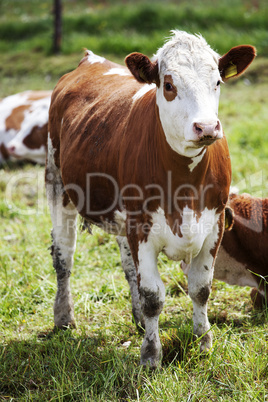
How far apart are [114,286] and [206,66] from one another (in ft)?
7.05

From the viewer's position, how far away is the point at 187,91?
8.54ft

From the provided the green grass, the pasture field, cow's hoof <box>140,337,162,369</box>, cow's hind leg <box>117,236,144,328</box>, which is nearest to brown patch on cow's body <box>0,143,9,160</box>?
the pasture field

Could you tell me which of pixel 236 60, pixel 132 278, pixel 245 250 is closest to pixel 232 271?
pixel 245 250

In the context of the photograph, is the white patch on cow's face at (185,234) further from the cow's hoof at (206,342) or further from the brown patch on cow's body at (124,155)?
the cow's hoof at (206,342)

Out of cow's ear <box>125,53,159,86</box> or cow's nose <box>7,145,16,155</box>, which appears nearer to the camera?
cow's ear <box>125,53,159,86</box>

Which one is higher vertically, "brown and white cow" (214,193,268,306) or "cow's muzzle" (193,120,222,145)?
"cow's muzzle" (193,120,222,145)

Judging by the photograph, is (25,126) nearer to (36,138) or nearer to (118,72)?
(36,138)

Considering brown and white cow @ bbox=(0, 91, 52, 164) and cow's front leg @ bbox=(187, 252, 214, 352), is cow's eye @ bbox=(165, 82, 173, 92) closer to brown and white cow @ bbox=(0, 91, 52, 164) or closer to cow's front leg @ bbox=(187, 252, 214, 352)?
cow's front leg @ bbox=(187, 252, 214, 352)

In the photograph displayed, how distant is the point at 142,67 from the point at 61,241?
171cm

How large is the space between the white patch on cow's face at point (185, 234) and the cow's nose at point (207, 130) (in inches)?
23.6

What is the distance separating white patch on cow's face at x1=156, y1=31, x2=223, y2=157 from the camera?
2518 millimetres

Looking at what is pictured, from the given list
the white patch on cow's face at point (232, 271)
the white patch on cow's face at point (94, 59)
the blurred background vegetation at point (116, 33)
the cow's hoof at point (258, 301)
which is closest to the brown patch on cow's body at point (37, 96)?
the blurred background vegetation at point (116, 33)

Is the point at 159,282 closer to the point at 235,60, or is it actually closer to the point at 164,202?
the point at 164,202

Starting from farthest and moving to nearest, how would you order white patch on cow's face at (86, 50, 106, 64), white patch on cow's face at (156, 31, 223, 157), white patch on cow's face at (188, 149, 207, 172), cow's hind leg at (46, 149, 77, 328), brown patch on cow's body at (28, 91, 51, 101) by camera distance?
1. brown patch on cow's body at (28, 91, 51, 101)
2. white patch on cow's face at (86, 50, 106, 64)
3. cow's hind leg at (46, 149, 77, 328)
4. white patch on cow's face at (188, 149, 207, 172)
5. white patch on cow's face at (156, 31, 223, 157)
